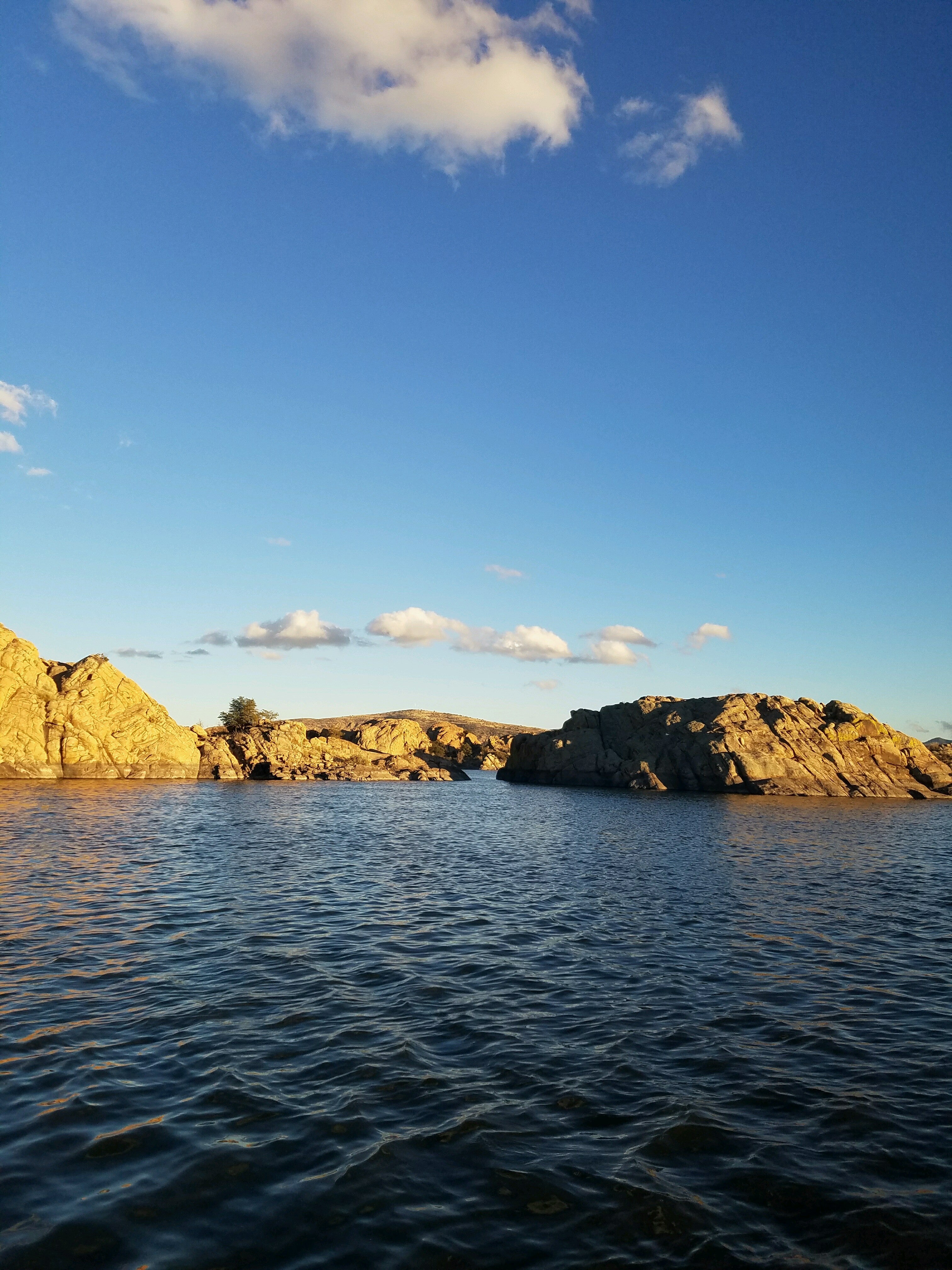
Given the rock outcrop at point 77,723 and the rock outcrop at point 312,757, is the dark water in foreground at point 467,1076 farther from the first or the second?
the rock outcrop at point 312,757

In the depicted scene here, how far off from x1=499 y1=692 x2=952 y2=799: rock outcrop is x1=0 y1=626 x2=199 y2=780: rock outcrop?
68090 mm

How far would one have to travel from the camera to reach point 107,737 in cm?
9312

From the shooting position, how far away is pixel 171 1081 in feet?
37.6

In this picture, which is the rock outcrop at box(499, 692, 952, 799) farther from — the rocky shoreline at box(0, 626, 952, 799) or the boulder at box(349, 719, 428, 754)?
the boulder at box(349, 719, 428, 754)

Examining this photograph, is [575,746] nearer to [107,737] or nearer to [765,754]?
[765,754]

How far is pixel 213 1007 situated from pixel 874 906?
77.8ft

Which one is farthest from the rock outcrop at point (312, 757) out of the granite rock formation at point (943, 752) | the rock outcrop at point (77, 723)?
the granite rock formation at point (943, 752)

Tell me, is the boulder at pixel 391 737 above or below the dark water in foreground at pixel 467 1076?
above

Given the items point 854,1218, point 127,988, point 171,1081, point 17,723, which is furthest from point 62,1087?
point 17,723

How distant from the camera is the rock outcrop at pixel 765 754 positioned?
101 meters

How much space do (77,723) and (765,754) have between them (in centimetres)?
9097

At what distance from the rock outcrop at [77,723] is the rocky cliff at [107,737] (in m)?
0.09

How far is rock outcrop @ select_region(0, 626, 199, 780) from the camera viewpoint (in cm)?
8494

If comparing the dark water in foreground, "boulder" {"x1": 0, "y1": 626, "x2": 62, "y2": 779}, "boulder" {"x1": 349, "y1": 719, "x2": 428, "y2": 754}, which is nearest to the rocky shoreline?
"boulder" {"x1": 0, "y1": 626, "x2": 62, "y2": 779}
